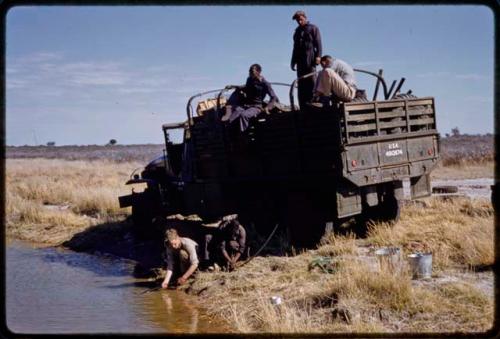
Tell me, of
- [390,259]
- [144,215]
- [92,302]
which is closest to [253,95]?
[144,215]

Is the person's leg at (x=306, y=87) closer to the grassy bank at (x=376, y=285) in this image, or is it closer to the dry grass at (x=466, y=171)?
the grassy bank at (x=376, y=285)

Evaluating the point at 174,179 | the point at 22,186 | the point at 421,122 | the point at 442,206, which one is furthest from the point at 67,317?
the point at 22,186

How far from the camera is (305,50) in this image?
10094mm

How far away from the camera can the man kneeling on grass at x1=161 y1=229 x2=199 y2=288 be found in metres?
9.05

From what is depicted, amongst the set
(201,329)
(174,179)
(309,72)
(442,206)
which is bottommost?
(201,329)

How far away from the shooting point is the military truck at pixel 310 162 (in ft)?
30.3

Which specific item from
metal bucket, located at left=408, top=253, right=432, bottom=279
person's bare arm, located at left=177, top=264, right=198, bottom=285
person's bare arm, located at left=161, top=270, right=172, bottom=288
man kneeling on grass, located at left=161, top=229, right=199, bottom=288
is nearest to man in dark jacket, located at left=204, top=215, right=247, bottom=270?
man kneeling on grass, located at left=161, top=229, right=199, bottom=288

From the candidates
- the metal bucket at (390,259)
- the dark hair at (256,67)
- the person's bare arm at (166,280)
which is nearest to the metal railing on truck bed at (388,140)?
the metal bucket at (390,259)

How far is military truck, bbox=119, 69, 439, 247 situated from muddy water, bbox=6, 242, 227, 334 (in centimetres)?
228

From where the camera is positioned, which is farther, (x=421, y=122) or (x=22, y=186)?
Answer: (x=22, y=186)

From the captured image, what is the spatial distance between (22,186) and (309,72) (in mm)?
15361

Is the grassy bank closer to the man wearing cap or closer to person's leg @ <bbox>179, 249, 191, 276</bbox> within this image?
person's leg @ <bbox>179, 249, 191, 276</bbox>

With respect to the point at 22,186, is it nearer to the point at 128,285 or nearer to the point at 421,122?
the point at 128,285

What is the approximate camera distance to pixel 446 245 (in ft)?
29.4
